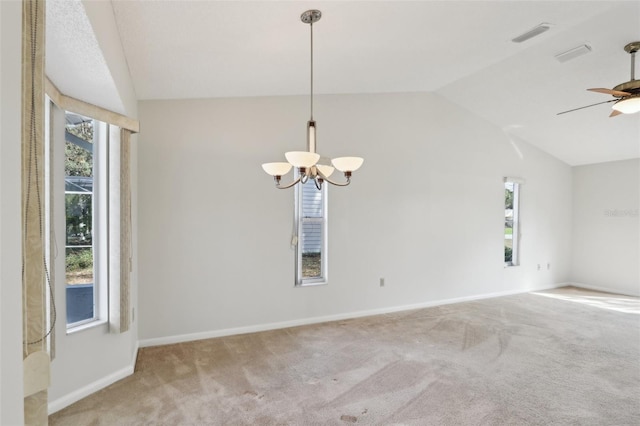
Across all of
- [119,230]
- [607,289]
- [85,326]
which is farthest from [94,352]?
[607,289]

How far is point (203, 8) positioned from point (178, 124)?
175cm

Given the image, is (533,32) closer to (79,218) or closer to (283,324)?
(283,324)

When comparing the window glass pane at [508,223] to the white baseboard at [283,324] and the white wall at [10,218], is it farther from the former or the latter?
the white wall at [10,218]

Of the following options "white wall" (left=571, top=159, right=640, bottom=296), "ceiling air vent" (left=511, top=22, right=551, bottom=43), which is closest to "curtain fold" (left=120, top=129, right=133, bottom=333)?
"ceiling air vent" (left=511, top=22, right=551, bottom=43)

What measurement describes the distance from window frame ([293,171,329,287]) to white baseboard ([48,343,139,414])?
6.61 ft

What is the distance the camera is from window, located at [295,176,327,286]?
4.38m

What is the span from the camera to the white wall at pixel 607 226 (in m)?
6.14

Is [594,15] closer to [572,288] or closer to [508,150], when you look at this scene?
[508,150]

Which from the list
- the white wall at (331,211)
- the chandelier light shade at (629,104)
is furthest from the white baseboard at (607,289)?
the chandelier light shade at (629,104)

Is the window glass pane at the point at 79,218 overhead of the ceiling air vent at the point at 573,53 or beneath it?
beneath

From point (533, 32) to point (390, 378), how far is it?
11.6 feet

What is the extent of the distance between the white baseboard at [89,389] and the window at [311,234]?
80.2 inches

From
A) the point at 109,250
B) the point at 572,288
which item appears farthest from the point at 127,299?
the point at 572,288

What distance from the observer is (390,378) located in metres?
2.91
